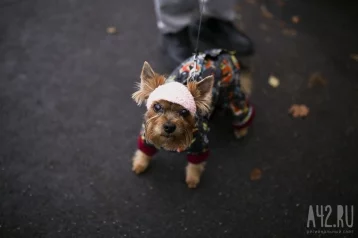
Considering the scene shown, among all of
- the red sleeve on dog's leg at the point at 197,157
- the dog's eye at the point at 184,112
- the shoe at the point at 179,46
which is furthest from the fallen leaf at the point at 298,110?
the dog's eye at the point at 184,112

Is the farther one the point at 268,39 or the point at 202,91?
the point at 268,39

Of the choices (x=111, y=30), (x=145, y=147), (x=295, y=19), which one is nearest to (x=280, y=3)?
(x=295, y=19)

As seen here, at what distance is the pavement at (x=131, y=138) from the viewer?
93.7 inches

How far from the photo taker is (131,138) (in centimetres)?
279

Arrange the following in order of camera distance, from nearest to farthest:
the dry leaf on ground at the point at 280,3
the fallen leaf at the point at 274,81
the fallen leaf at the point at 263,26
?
the fallen leaf at the point at 274,81, the fallen leaf at the point at 263,26, the dry leaf on ground at the point at 280,3

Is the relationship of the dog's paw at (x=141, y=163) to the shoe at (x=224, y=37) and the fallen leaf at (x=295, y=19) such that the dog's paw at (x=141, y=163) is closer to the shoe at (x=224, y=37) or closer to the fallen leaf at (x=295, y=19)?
the shoe at (x=224, y=37)

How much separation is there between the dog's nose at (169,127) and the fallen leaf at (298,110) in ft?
5.37

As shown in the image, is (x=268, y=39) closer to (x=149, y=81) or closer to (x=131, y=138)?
(x=131, y=138)

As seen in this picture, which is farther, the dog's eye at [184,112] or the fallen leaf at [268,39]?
the fallen leaf at [268,39]

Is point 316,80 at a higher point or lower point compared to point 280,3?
lower

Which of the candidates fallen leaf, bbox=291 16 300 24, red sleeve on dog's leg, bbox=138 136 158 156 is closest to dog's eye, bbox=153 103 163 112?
red sleeve on dog's leg, bbox=138 136 158 156

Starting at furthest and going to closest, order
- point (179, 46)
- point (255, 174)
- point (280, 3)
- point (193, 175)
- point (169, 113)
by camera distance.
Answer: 1. point (280, 3)
2. point (179, 46)
3. point (255, 174)
4. point (193, 175)
5. point (169, 113)

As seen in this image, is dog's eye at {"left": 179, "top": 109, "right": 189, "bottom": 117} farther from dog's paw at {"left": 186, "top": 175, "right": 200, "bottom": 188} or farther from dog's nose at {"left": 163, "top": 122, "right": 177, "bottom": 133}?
dog's paw at {"left": 186, "top": 175, "right": 200, "bottom": 188}

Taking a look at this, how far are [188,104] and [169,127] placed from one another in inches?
7.1
